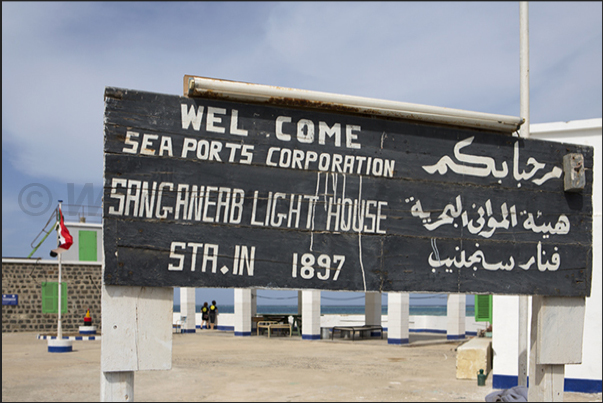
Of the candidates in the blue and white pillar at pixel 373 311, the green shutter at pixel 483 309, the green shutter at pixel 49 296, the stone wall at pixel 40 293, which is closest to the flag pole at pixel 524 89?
the green shutter at pixel 483 309

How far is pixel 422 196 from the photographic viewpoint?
11.6ft

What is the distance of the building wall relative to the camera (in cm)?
948

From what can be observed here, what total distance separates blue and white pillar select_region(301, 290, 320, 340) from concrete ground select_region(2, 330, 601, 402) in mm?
3386

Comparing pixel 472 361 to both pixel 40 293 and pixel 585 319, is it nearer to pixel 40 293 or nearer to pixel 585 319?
pixel 585 319

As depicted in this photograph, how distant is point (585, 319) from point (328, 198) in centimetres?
814

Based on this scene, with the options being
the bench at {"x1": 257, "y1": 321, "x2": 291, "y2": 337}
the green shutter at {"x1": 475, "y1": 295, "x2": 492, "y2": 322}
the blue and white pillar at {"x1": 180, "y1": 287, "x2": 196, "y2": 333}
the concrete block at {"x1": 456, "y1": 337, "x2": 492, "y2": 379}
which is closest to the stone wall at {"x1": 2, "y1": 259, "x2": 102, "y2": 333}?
the blue and white pillar at {"x1": 180, "y1": 287, "x2": 196, "y2": 333}

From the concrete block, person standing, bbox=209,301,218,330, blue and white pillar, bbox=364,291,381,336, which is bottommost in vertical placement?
person standing, bbox=209,301,218,330

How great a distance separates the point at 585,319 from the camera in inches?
379

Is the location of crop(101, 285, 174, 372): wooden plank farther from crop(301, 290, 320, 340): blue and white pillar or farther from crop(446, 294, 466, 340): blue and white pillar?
crop(446, 294, 466, 340): blue and white pillar

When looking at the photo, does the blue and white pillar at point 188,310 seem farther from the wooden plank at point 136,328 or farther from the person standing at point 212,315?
the wooden plank at point 136,328

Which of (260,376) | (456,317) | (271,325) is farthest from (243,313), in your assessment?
(260,376)

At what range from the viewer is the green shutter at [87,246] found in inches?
1130

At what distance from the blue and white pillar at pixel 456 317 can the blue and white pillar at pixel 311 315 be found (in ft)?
18.5

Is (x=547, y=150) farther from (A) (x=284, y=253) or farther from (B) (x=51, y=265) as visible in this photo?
(B) (x=51, y=265)
